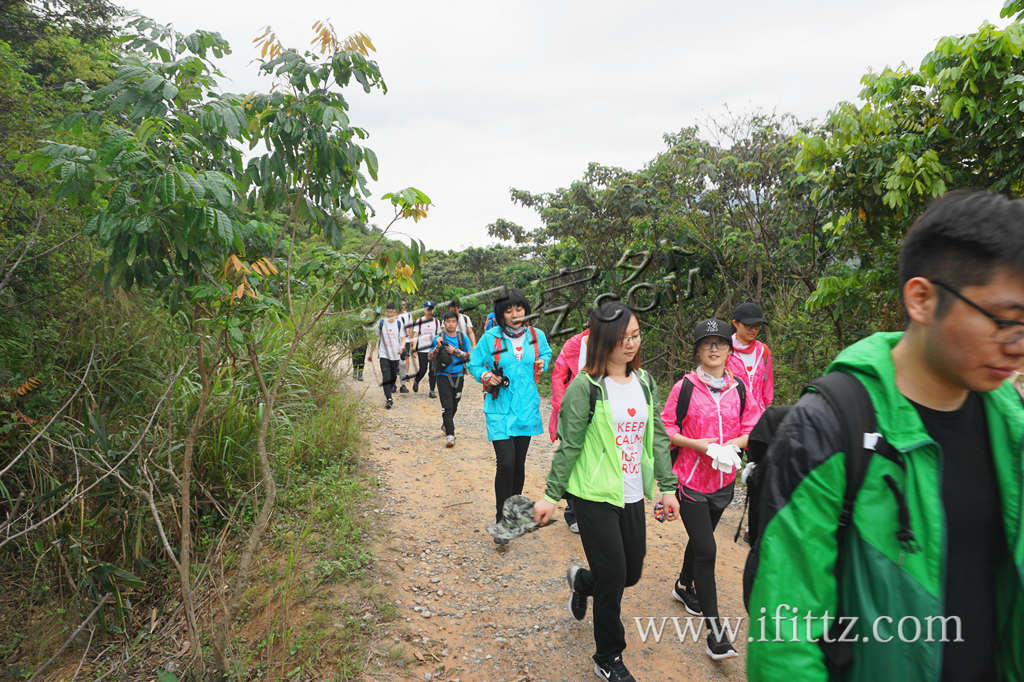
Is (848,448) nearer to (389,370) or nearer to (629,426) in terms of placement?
(629,426)

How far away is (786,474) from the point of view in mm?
1167

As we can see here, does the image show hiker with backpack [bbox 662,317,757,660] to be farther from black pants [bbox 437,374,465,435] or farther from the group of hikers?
black pants [bbox 437,374,465,435]

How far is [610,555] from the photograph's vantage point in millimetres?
2613

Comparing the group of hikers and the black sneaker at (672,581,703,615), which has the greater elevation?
the group of hikers

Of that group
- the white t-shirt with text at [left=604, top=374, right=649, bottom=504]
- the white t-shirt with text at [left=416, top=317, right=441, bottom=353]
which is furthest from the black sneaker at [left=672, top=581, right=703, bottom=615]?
the white t-shirt with text at [left=416, top=317, right=441, bottom=353]

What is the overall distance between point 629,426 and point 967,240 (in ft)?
6.13

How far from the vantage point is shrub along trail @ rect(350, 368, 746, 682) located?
9.99ft

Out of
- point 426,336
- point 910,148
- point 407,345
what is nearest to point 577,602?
point 910,148

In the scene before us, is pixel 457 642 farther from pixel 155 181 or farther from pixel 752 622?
pixel 155 181

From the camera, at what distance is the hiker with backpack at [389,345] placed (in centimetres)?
936

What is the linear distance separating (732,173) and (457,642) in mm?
7747

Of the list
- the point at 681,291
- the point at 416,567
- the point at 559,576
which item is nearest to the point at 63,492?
the point at 416,567

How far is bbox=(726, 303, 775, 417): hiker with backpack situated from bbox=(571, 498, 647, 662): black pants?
1.38 meters

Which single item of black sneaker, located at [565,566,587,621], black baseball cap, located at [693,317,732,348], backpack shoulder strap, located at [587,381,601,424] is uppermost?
black baseball cap, located at [693,317,732,348]
